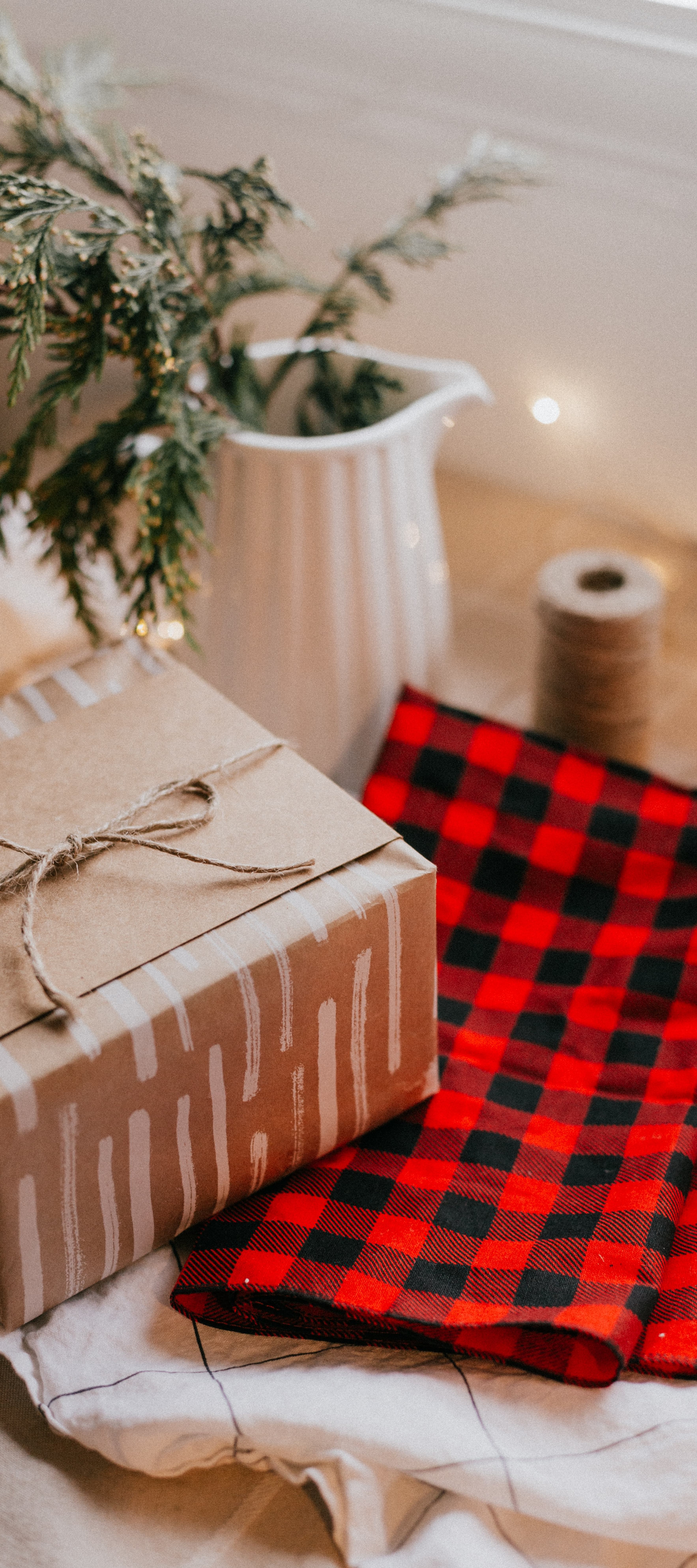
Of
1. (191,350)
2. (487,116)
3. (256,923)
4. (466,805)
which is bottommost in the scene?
(466,805)

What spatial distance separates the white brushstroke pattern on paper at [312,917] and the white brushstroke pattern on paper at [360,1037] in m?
0.03

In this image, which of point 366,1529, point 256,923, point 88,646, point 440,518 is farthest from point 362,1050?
point 440,518

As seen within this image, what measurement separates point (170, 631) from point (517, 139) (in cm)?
48

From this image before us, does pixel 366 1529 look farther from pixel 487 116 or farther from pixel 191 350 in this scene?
pixel 487 116

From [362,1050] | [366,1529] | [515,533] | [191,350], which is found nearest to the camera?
[366,1529]

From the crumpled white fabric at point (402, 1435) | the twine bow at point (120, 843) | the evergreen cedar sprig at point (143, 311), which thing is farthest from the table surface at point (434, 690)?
the twine bow at point (120, 843)

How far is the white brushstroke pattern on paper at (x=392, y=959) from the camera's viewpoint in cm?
62

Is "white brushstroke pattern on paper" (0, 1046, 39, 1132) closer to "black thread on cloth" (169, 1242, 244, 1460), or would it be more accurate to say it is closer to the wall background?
"black thread on cloth" (169, 1242, 244, 1460)

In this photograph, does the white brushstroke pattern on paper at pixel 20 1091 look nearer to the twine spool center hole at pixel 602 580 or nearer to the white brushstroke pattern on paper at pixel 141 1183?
the white brushstroke pattern on paper at pixel 141 1183

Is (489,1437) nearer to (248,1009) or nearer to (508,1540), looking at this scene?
(508,1540)

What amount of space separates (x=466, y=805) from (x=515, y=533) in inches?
20.6

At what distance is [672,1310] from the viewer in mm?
627

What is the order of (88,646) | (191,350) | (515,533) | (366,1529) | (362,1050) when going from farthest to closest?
(515,533), (88,646), (191,350), (362,1050), (366,1529)

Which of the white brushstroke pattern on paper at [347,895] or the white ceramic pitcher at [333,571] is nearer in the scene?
the white brushstroke pattern on paper at [347,895]
